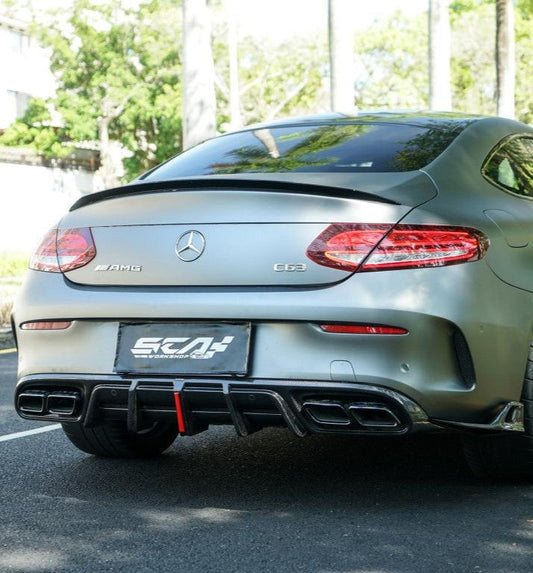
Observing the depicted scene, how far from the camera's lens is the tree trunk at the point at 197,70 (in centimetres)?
1798

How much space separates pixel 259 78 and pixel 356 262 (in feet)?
153

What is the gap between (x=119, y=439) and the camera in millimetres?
5477

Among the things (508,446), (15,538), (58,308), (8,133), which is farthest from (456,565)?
(8,133)

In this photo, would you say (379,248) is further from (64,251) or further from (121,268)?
(64,251)

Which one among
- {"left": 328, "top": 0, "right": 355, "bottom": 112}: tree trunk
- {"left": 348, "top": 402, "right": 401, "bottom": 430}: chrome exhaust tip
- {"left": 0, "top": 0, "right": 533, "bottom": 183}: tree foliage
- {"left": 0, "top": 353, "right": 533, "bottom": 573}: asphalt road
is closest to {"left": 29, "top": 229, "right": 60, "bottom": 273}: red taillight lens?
{"left": 0, "top": 353, "right": 533, "bottom": 573}: asphalt road

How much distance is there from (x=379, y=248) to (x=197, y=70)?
14.2 meters

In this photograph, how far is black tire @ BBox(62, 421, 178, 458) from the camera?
17.9ft

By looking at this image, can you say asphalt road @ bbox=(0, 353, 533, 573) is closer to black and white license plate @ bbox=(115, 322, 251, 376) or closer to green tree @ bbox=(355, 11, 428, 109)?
black and white license plate @ bbox=(115, 322, 251, 376)

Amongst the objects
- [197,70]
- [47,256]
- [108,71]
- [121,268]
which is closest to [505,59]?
[197,70]

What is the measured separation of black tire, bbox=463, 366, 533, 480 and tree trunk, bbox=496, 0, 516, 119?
19.4 metres

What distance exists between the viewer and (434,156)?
4.77 metres

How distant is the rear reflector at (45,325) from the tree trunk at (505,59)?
19841 millimetres

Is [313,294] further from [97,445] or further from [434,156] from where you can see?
[97,445]

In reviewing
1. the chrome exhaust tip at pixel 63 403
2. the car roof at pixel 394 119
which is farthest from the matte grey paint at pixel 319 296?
the car roof at pixel 394 119
